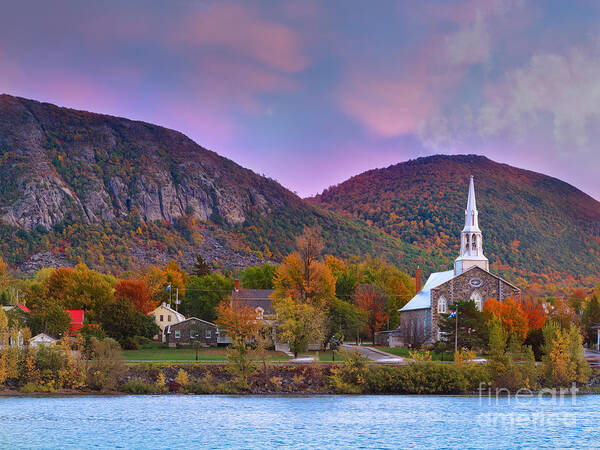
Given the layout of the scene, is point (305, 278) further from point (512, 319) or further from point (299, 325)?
point (512, 319)

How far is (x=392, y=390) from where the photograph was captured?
7312 centimetres

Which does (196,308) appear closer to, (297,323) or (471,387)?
(297,323)

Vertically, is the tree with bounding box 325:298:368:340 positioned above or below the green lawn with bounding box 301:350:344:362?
above

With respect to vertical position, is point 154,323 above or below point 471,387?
above

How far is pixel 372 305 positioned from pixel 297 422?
2306 inches

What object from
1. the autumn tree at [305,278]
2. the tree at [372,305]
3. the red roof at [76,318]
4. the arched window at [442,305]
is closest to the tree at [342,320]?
the autumn tree at [305,278]

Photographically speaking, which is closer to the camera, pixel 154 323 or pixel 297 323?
pixel 297 323

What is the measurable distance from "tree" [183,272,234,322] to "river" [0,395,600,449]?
51.6m

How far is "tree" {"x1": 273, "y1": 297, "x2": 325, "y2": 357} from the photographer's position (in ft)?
277

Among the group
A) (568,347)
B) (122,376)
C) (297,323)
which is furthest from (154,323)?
(568,347)

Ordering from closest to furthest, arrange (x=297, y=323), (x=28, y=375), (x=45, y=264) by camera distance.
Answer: (x=28, y=375) → (x=297, y=323) → (x=45, y=264)

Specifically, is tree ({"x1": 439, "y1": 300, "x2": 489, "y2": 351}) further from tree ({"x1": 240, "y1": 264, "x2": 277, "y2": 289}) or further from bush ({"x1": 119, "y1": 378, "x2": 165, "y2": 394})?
tree ({"x1": 240, "y1": 264, "x2": 277, "y2": 289})

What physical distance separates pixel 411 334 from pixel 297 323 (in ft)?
79.3

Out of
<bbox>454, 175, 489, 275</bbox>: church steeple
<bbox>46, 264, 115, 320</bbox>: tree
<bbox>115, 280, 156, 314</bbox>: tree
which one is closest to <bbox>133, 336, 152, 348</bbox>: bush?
<bbox>46, 264, 115, 320</bbox>: tree
